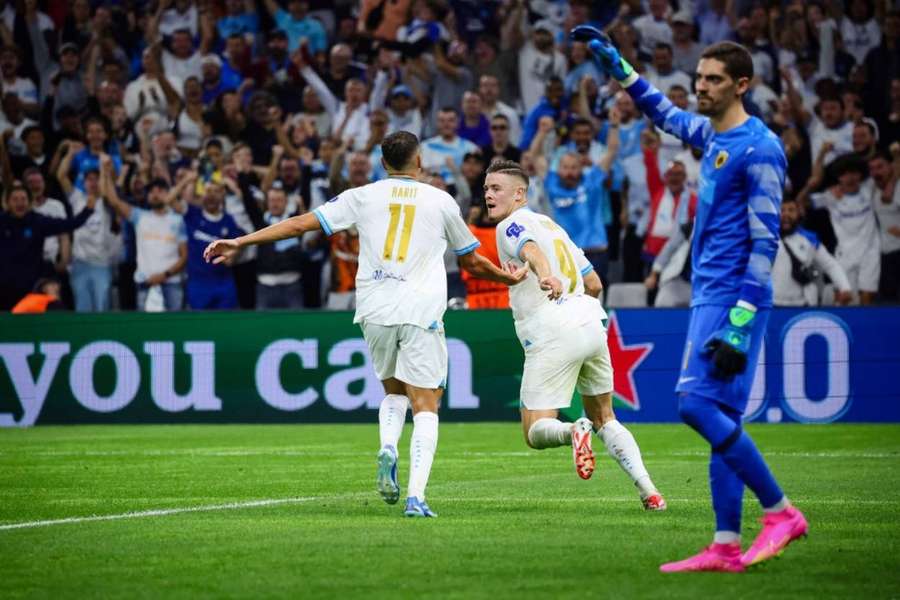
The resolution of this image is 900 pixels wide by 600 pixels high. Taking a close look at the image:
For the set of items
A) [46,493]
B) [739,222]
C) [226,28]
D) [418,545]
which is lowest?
[46,493]

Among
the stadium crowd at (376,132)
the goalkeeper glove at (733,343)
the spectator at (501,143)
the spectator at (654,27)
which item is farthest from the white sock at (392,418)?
the spectator at (654,27)

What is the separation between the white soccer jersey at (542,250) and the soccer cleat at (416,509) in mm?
1700

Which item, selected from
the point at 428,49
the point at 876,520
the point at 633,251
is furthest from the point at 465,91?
the point at 876,520

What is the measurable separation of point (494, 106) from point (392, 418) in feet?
39.3

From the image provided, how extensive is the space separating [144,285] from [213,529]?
1268 cm

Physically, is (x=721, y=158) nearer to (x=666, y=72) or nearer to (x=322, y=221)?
(x=322, y=221)

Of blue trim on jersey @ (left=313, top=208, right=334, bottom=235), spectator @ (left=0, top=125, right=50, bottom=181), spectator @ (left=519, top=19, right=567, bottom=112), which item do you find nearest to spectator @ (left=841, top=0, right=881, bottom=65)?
spectator @ (left=519, top=19, right=567, bottom=112)

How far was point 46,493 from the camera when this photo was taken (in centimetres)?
1085

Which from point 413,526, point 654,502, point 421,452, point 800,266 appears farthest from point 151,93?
point 413,526

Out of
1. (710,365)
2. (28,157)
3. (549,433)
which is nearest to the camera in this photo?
(710,365)

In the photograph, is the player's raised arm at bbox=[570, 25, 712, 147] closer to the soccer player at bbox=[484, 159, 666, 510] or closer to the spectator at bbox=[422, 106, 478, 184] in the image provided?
the soccer player at bbox=[484, 159, 666, 510]

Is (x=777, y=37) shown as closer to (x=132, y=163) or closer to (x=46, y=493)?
(x=132, y=163)

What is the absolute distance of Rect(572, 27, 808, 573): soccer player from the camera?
684cm

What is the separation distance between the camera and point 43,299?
20094 millimetres
